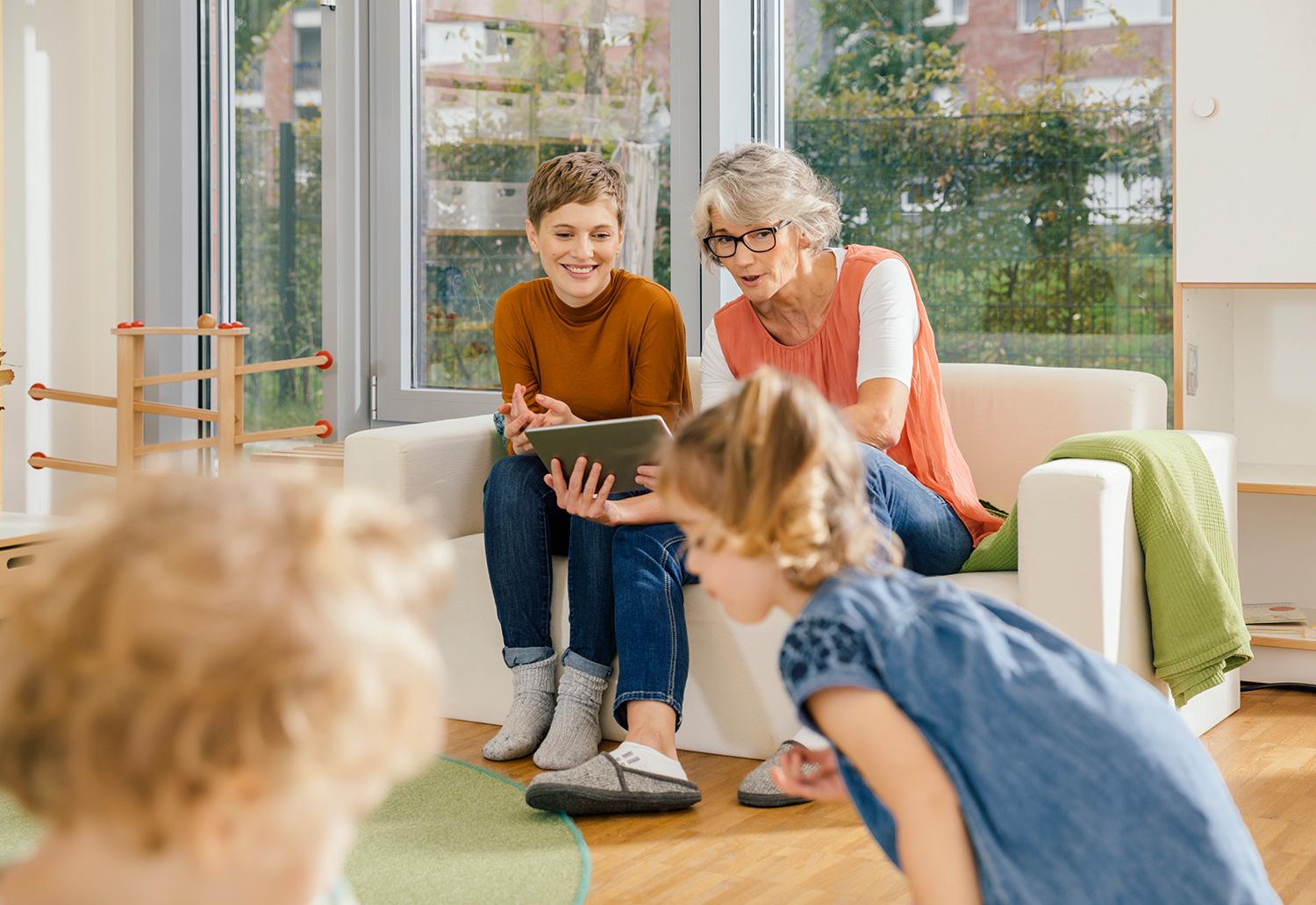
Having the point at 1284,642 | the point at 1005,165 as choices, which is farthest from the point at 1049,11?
the point at 1284,642

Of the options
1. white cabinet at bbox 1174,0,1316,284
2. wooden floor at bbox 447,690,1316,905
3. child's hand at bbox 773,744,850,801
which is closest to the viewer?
child's hand at bbox 773,744,850,801

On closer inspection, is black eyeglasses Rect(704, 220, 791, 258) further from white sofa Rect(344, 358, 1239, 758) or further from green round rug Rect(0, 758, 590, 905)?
green round rug Rect(0, 758, 590, 905)

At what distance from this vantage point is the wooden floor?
1571 mm

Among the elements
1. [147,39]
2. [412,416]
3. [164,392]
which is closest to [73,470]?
[164,392]

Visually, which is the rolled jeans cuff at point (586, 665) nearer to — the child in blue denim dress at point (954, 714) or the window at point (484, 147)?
the child in blue denim dress at point (954, 714)

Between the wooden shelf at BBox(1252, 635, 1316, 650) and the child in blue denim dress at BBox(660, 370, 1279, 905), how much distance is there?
1673mm

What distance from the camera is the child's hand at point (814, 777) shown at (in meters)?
0.99

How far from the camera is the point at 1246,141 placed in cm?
231

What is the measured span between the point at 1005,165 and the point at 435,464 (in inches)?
58.2

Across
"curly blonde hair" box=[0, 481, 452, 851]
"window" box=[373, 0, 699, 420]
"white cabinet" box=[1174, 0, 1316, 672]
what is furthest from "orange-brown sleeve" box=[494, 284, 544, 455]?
"curly blonde hair" box=[0, 481, 452, 851]

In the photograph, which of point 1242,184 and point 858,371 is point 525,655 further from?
point 1242,184

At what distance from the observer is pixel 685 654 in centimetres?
199

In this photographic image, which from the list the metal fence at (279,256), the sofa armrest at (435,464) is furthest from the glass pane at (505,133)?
the sofa armrest at (435,464)

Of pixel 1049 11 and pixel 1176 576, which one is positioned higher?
pixel 1049 11
